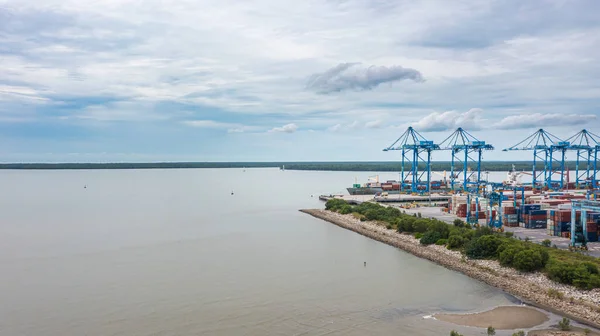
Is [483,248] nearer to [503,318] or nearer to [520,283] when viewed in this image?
[520,283]

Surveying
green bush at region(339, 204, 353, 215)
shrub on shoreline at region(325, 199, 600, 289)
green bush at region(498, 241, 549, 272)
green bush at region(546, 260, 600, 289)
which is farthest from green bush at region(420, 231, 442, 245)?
green bush at region(339, 204, 353, 215)

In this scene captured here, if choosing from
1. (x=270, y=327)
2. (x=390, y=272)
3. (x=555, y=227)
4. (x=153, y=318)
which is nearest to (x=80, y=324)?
(x=153, y=318)

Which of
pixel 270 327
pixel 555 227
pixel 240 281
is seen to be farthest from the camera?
pixel 555 227

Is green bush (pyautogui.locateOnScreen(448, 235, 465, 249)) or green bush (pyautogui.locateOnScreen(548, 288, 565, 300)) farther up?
green bush (pyautogui.locateOnScreen(448, 235, 465, 249))

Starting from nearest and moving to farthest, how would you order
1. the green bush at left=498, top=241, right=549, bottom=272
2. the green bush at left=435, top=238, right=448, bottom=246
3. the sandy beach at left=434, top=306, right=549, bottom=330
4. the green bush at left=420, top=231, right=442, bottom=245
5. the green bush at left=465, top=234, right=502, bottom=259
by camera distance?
the sandy beach at left=434, top=306, right=549, bottom=330 → the green bush at left=498, top=241, right=549, bottom=272 → the green bush at left=465, top=234, right=502, bottom=259 → the green bush at left=435, top=238, right=448, bottom=246 → the green bush at left=420, top=231, right=442, bottom=245

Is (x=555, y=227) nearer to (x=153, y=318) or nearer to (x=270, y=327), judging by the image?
(x=270, y=327)

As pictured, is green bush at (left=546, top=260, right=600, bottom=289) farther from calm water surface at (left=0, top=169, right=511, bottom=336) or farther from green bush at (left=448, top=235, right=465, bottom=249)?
green bush at (left=448, top=235, right=465, bottom=249)
